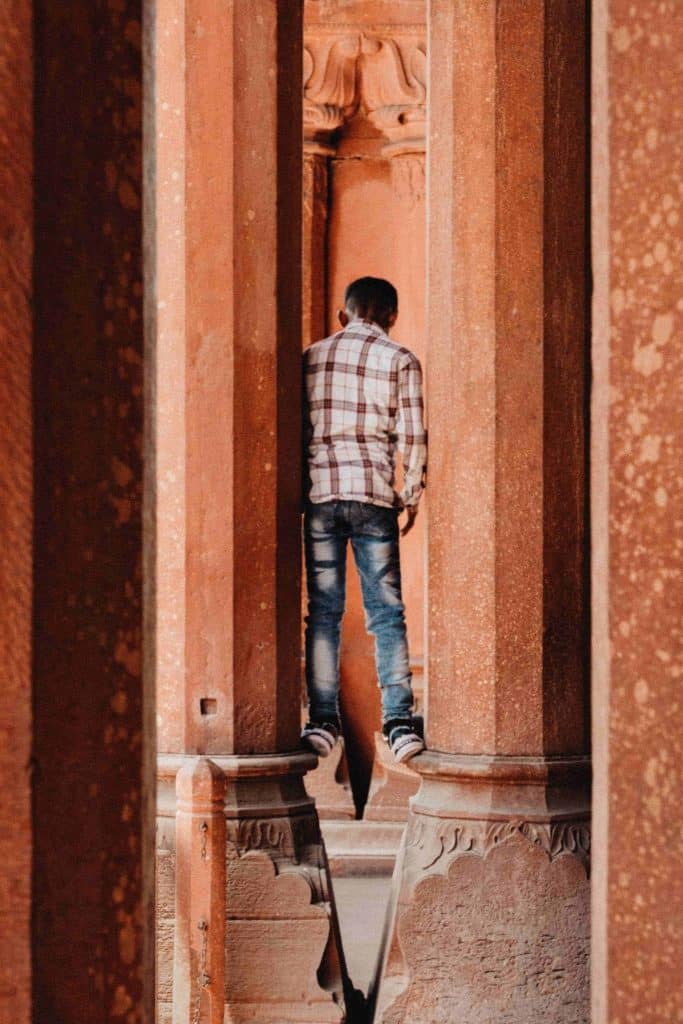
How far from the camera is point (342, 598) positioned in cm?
539

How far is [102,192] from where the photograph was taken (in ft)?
7.36

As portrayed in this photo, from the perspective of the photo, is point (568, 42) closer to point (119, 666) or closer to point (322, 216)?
point (119, 666)

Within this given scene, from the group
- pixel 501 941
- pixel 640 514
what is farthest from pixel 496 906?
pixel 640 514

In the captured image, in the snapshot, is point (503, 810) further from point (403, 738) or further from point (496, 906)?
point (403, 738)

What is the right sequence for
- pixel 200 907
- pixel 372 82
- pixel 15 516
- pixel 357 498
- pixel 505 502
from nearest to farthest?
pixel 15 516, pixel 200 907, pixel 505 502, pixel 357 498, pixel 372 82

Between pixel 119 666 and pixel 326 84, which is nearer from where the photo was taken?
pixel 119 666

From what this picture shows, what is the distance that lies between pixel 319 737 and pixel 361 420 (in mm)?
1041

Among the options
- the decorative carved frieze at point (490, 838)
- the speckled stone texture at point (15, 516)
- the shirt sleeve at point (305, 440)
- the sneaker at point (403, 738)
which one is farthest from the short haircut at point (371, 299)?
the speckled stone texture at point (15, 516)

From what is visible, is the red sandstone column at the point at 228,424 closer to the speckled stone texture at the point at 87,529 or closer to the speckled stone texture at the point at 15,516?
the speckled stone texture at the point at 87,529

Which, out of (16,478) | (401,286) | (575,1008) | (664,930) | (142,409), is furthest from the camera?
(401,286)

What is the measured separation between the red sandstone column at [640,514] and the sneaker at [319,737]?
3.29 m

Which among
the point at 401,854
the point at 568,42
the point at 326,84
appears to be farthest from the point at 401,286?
the point at 401,854

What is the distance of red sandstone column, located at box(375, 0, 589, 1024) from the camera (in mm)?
4906

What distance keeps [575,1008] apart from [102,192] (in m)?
3.34
